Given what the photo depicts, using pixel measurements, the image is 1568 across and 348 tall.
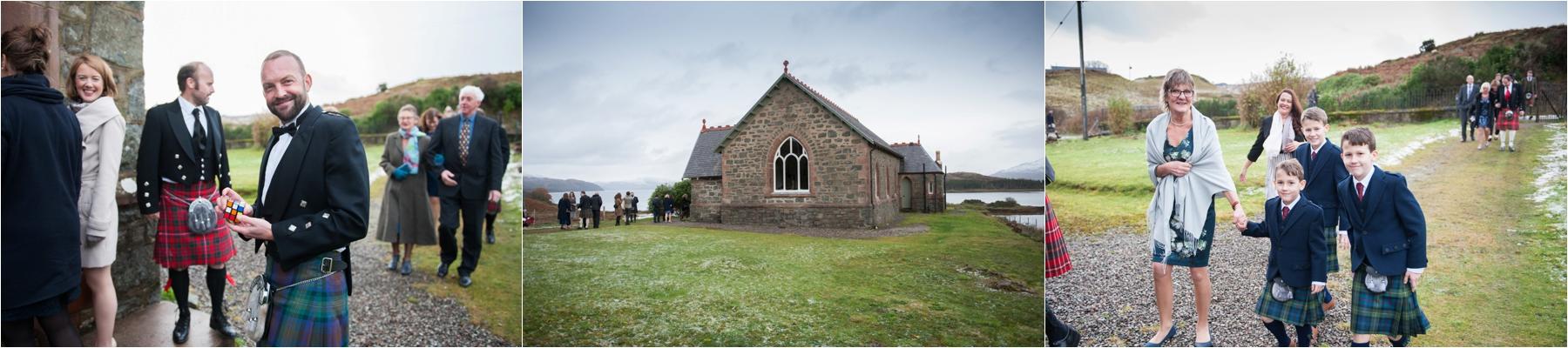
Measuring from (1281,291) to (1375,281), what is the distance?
1.45 ft

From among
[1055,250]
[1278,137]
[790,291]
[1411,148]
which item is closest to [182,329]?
[790,291]

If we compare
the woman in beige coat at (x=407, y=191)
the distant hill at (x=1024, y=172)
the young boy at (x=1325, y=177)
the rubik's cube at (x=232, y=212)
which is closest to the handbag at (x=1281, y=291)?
the young boy at (x=1325, y=177)

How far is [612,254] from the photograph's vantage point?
5.18 meters

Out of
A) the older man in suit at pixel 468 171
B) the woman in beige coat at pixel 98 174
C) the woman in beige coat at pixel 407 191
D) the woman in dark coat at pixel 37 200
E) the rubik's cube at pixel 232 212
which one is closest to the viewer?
the rubik's cube at pixel 232 212

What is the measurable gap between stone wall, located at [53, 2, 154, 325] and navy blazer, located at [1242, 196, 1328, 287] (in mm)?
6289

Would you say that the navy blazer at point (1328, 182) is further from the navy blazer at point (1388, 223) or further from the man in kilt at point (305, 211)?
the man in kilt at point (305, 211)

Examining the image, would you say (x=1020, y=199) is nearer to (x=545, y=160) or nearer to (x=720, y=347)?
(x=720, y=347)

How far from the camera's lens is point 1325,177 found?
3.93 meters

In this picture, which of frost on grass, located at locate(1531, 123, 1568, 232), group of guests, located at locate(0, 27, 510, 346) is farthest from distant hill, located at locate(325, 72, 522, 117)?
frost on grass, located at locate(1531, 123, 1568, 232)

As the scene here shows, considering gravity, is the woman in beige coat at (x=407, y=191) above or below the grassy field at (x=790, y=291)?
above

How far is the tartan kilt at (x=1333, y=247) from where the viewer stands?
395cm

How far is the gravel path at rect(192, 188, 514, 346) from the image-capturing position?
188 inches

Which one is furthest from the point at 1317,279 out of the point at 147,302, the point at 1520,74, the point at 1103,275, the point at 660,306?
the point at 147,302

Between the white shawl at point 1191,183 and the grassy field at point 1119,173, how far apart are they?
7 cm
